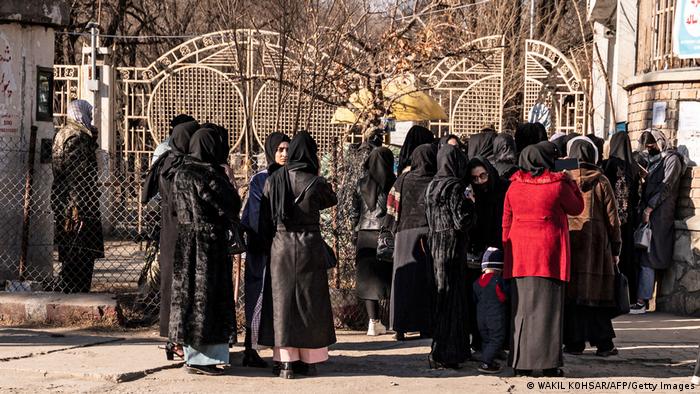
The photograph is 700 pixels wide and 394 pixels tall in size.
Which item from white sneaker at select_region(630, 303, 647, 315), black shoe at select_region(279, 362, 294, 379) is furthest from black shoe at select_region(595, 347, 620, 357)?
white sneaker at select_region(630, 303, 647, 315)

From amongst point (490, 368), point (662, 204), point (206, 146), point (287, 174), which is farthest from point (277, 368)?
point (662, 204)

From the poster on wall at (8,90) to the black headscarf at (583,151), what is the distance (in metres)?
5.46

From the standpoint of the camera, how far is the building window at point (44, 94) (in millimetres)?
11492

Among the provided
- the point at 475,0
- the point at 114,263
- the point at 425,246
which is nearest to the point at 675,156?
the point at 425,246

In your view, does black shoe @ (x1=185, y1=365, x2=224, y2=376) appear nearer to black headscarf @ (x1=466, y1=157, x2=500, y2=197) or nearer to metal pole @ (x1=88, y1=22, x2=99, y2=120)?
black headscarf @ (x1=466, y1=157, x2=500, y2=197)

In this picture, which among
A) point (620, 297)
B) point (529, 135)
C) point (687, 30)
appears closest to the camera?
point (620, 297)

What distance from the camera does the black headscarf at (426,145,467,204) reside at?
8.14 metres

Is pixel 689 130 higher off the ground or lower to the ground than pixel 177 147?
higher

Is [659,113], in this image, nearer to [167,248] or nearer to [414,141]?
[414,141]

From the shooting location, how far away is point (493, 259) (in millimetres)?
8227

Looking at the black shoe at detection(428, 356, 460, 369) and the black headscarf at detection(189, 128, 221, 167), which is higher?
the black headscarf at detection(189, 128, 221, 167)

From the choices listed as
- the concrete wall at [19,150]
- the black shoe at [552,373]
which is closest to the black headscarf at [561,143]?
the black shoe at [552,373]

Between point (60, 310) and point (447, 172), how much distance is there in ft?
12.0

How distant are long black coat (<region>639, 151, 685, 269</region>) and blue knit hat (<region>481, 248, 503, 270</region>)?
12.2 feet
